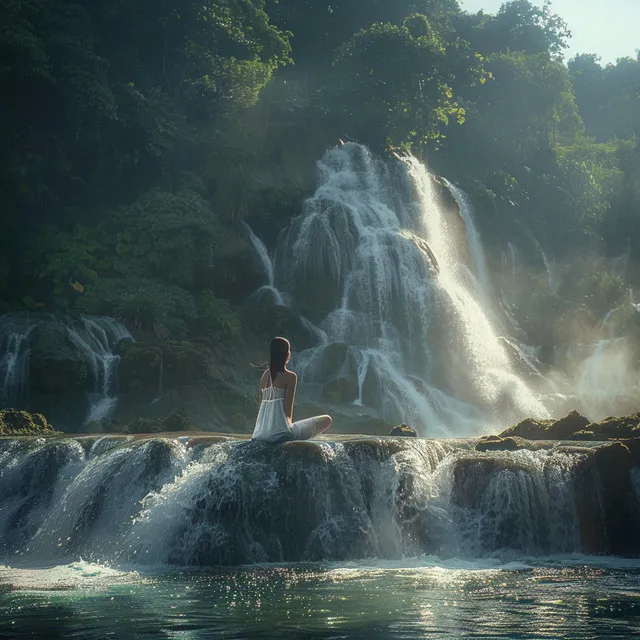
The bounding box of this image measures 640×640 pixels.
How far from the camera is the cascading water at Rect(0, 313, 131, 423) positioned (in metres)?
22.0

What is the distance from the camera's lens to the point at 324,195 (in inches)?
1195

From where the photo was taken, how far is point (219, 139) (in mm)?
30531

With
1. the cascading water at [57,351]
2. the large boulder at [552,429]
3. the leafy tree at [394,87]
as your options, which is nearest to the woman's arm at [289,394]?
the large boulder at [552,429]

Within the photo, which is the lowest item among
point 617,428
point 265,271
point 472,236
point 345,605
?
point 345,605

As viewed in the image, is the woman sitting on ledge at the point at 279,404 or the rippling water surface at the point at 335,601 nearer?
the rippling water surface at the point at 335,601

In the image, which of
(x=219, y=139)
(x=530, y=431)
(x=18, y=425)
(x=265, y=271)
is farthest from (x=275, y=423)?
(x=219, y=139)

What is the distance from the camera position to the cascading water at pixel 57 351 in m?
22.0

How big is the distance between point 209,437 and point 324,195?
16340 millimetres

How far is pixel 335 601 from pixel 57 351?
14462 millimetres

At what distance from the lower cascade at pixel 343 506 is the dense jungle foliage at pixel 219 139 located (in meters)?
11.2

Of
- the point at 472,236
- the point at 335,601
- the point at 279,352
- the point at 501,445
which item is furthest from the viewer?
the point at 472,236

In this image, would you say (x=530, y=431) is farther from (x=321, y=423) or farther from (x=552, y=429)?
(x=321, y=423)

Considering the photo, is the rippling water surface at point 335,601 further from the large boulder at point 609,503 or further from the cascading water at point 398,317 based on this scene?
the cascading water at point 398,317

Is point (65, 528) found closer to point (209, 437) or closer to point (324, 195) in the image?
point (209, 437)
